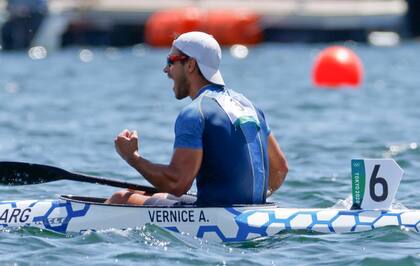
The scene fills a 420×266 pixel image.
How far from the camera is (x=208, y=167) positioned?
8.12 metres

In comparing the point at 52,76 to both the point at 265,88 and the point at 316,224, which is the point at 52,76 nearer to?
the point at 265,88

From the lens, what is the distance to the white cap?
26.8ft

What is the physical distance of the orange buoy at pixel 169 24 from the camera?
3509 cm

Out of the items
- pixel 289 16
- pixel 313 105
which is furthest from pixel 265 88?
pixel 289 16

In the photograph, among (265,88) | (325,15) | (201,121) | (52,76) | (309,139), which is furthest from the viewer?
(325,15)

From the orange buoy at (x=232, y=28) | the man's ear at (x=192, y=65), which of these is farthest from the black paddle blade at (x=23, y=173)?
the orange buoy at (x=232, y=28)

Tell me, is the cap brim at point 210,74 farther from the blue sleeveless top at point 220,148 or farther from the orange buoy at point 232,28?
the orange buoy at point 232,28

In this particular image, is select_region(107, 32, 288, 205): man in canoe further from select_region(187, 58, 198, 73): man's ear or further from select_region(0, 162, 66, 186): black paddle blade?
select_region(0, 162, 66, 186): black paddle blade

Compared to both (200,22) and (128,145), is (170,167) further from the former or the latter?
(200,22)

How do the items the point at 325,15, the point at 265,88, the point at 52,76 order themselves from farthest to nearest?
the point at 325,15 → the point at 52,76 → the point at 265,88

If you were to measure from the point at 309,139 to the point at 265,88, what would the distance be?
326 inches

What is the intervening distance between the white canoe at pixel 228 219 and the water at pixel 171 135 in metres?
0.06

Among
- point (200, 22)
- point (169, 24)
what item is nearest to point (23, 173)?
point (169, 24)

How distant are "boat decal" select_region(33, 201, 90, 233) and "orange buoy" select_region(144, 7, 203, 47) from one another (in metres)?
26.3
